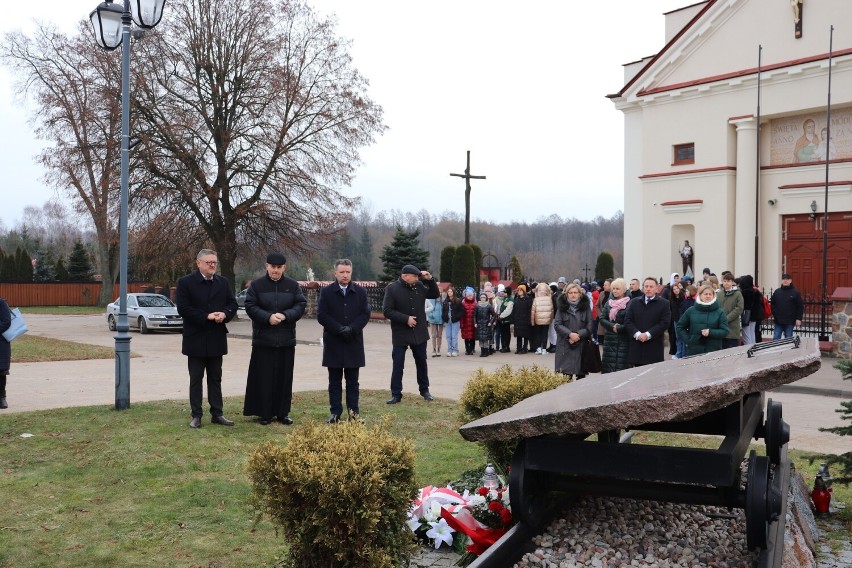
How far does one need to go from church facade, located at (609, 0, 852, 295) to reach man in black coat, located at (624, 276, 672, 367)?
16067 mm

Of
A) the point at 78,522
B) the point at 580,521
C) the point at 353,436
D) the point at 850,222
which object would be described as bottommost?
the point at 78,522

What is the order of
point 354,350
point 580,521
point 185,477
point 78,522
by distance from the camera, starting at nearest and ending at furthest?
1. point 580,521
2. point 78,522
3. point 185,477
4. point 354,350

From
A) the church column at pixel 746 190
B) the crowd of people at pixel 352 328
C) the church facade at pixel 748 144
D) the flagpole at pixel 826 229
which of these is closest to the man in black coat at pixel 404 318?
the crowd of people at pixel 352 328

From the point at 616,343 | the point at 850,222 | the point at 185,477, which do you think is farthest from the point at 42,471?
the point at 850,222

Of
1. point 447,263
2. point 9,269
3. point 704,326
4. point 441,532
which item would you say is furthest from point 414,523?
point 9,269

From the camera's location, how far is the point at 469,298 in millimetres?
20344

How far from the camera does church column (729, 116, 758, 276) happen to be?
92.1ft

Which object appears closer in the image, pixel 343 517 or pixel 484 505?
pixel 343 517

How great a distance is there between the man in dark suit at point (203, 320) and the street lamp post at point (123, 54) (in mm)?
1789

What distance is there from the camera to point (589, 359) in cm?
1149

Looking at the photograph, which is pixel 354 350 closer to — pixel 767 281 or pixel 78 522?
pixel 78 522

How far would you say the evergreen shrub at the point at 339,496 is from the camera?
12.8ft

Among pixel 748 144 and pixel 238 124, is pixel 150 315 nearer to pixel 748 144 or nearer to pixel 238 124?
pixel 238 124

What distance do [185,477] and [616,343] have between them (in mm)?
6776
